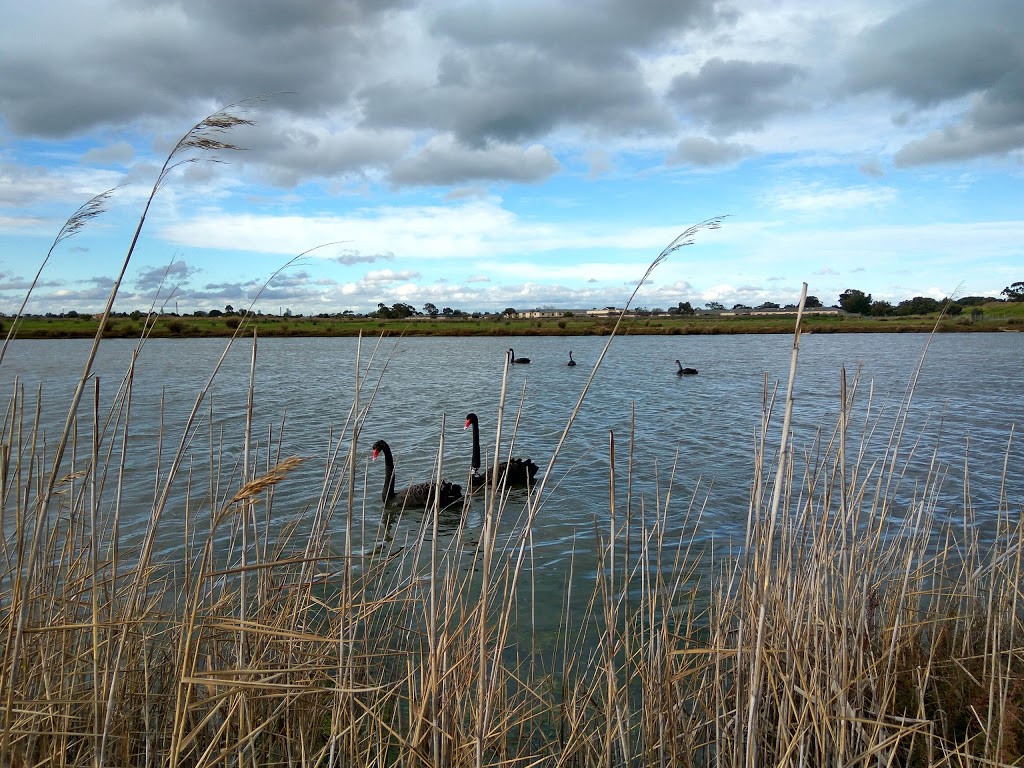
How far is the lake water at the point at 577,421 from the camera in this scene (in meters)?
8.93

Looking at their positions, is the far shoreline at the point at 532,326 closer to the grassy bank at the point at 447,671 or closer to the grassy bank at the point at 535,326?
the grassy bank at the point at 535,326

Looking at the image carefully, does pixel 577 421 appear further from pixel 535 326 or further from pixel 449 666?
pixel 535 326

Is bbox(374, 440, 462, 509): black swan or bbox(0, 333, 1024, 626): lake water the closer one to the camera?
bbox(0, 333, 1024, 626): lake water

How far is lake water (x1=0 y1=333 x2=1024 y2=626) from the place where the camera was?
8930mm

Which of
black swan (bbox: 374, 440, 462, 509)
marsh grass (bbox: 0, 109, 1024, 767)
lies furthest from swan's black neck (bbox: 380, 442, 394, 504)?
marsh grass (bbox: 0, 109, 1024, 767)

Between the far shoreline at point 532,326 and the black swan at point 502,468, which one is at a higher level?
the far shoreline at point 532,326

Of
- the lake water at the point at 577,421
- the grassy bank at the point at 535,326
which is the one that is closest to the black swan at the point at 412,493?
the lake water at the point at 577,421

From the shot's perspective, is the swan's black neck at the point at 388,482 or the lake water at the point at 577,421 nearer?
the lake water at the point at 577,421

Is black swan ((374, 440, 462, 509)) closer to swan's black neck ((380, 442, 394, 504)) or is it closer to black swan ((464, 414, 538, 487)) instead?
swan's black neck ((380, 442, 394, 504))

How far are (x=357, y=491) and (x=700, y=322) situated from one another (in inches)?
2698

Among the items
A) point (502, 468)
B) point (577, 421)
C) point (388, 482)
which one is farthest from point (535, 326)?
point (388, 482)

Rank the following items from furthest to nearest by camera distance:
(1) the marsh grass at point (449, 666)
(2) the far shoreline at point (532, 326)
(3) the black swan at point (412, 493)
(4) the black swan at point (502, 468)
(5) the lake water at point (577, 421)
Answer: (2) the far shoreline at point (532, 326) < (4) the black swan at point (502, 468) < (3) the black swan at point (412, 493) < (5) the lake water at point (577, 421) < (1) the marsh grass at point (449, 666)

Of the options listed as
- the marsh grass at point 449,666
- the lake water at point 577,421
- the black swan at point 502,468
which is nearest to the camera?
the marsh grass at point 449,666

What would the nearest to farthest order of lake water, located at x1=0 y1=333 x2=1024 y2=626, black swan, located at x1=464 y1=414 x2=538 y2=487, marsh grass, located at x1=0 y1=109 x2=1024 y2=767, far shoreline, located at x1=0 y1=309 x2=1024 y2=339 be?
marsh grass, located at x1=0 y1=109 x2=1024 y2=767
lake water, located at x1=0 y1=333 x2=1024 y2=626
black swan, located at x1=464 y1=414 x2=538 y2=487
far shoreline, located at x1=0 y1=309 x2=1024 y2=339
